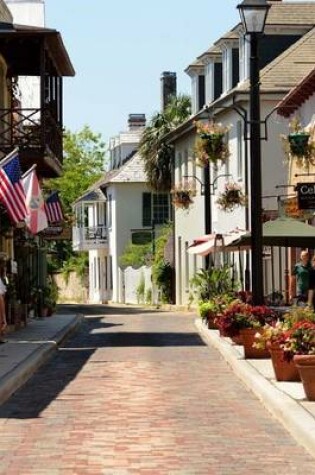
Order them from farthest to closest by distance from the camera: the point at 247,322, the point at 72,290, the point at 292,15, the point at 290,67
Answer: the point at 72,290
the point at 292,15
the point at 290,67
the point at 247,322

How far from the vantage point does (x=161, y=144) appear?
204 feet

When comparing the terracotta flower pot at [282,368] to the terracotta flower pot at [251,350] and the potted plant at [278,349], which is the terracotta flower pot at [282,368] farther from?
the terracotta flower pot at [251,350]

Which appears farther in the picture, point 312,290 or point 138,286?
point 138,286

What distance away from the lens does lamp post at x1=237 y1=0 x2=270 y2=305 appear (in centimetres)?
2061

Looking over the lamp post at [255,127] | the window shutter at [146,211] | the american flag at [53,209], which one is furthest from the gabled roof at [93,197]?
the lamp post at [255,127]

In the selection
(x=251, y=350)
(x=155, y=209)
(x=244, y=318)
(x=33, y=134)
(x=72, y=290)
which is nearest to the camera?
A: (x=251, y=350)

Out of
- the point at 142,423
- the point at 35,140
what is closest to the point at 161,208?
the point at 35,140

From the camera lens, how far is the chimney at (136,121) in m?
84.8

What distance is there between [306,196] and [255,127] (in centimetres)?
316

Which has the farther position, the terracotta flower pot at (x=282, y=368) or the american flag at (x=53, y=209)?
the american flag at (x=53, y=209)

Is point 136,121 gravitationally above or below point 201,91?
above

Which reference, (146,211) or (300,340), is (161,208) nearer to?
(146,211)

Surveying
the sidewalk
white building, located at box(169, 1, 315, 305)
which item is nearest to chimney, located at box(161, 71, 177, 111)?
A: white building, located at box(169, 1, 315, 305)

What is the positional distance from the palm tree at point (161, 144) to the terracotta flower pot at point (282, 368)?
46.2 metres
